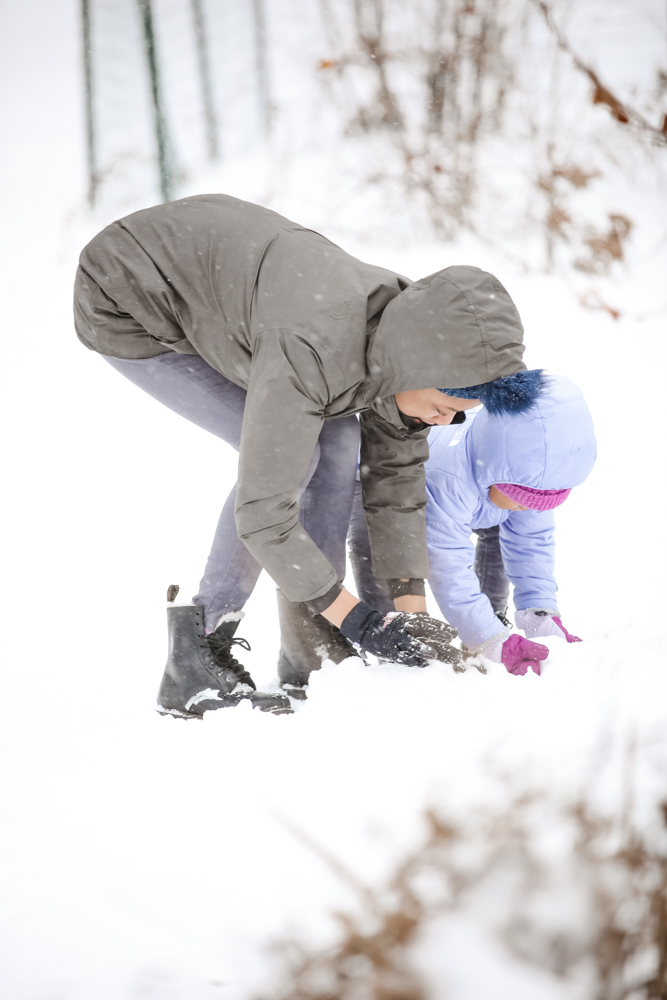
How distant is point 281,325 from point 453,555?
0.74 meters

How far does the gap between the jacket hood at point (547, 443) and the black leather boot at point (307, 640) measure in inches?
20.7

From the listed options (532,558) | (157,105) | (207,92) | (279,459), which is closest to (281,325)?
(279,459)

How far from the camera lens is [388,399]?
1.31m

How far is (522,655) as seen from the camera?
4.37 ft

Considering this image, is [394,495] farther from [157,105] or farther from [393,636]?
[157,105]

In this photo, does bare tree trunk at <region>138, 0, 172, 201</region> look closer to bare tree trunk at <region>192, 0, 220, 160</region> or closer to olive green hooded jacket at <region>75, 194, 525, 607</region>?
bare tree trunk at <region>192, 0, 220, 160</region>

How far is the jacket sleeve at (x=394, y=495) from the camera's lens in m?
1.47

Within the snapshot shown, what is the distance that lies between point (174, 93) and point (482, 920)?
195 inches

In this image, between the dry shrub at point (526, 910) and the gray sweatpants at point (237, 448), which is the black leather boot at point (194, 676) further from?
the dry shrub at point (526, 910)

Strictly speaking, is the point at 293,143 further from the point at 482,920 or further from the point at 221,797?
the point at 482,920

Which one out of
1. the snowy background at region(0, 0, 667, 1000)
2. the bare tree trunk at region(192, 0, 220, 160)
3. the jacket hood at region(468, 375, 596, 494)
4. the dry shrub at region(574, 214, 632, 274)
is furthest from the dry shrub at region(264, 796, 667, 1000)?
the bare tree trunk at region(192, 0, 220, 160)

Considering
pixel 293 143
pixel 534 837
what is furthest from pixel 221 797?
pixel 293 143

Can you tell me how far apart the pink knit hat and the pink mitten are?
13.7 inches

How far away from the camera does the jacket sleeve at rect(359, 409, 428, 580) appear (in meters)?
1.47
